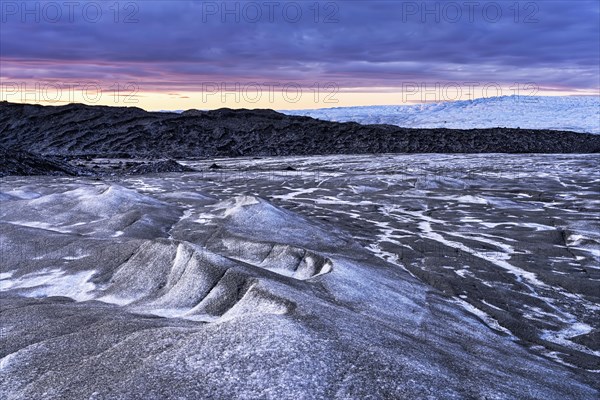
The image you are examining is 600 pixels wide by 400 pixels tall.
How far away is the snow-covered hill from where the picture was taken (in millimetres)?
95250

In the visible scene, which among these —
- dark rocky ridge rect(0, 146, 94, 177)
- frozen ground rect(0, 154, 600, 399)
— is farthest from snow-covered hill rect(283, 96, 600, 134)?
frozen ground rect(0, 154, 600, 399)

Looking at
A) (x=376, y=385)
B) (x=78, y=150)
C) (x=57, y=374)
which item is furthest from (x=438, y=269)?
(x=78, y=150)

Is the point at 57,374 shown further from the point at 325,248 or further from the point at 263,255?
the point at 325,248

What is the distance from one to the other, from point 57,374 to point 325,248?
6813 mm

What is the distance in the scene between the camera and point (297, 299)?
5883 millimetres

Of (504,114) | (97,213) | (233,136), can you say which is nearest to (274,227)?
(97,213)

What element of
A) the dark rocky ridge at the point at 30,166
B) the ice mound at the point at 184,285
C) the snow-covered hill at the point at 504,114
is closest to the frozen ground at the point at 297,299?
the ice mound at the point at 184,285

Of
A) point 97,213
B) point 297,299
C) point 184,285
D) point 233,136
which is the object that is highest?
point 233,136

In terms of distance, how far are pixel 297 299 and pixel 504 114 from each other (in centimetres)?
11232

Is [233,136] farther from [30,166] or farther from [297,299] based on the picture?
[297,299]

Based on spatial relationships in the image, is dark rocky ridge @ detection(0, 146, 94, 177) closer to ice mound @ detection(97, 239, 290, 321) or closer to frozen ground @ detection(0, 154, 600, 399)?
frozen ground @ detection(0, 154, 600, 399)

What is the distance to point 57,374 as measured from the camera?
431 centimetres

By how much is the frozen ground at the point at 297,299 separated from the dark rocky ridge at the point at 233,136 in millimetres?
28581

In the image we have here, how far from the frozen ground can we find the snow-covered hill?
79.0 metres
